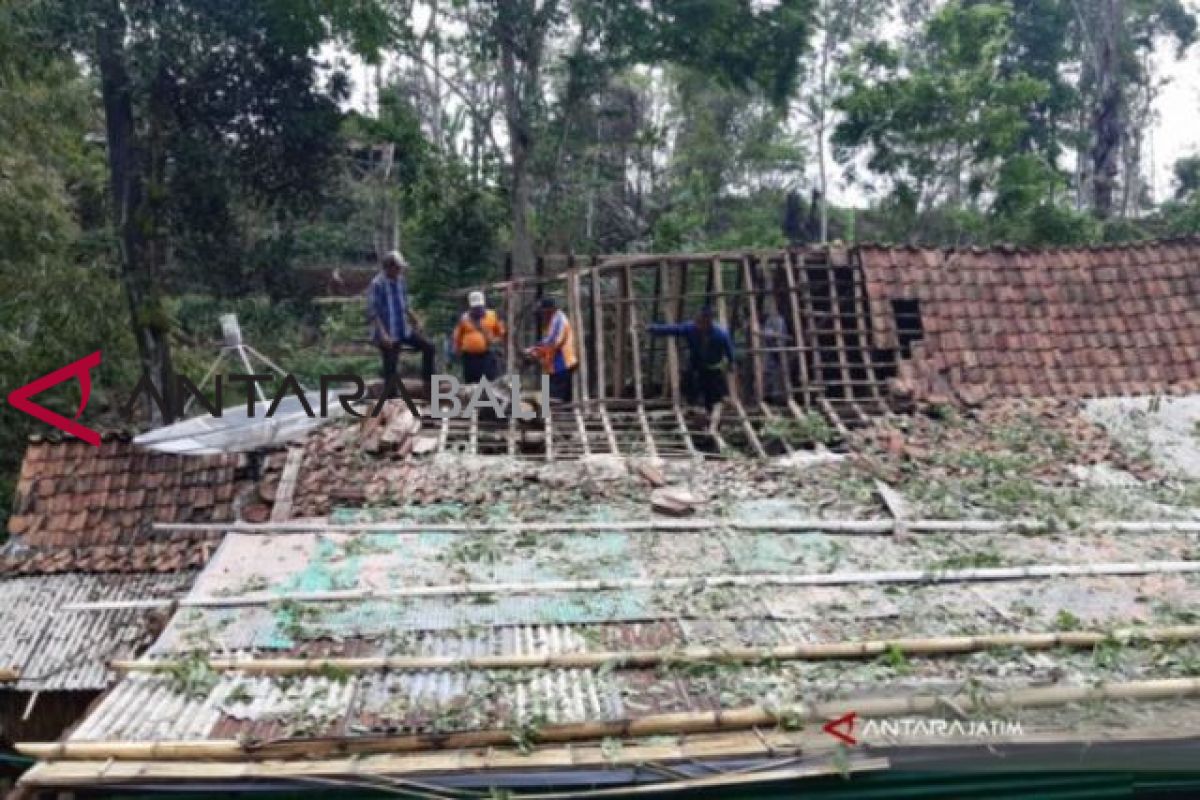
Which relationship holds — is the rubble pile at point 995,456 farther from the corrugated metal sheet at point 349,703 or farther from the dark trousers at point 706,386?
the corrugated metal sheet at point 349,703

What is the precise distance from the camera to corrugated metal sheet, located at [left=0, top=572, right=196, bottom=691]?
20.4ft

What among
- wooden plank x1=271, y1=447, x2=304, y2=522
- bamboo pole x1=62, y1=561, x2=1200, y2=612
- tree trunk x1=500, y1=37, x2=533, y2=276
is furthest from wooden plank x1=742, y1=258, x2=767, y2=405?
tree trunk x1=500, y1=37, x2=533, y2=276

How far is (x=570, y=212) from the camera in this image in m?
16.0

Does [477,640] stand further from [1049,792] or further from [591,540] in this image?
[1049,792]

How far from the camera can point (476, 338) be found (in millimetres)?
10344

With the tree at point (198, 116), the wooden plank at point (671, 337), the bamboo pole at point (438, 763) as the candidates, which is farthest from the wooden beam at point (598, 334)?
the bamboo pole at point (438, 763)

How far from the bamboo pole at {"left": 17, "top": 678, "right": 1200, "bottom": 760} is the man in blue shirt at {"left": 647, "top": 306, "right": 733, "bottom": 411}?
20.2 feet

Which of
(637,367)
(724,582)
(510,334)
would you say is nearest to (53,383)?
(510,334)

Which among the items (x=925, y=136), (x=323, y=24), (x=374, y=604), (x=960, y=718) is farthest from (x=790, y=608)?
(x=925, y=136)

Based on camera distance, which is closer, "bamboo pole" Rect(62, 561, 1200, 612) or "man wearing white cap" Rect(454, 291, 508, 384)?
"bamboo pole" Rect(62, 561, 1200, 612)

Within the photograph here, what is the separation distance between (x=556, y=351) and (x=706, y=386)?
5.54ft

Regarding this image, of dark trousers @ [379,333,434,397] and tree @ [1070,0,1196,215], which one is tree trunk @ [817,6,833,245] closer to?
tree @ [1070,0,1196,215]

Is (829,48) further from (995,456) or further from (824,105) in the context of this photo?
(995,456)

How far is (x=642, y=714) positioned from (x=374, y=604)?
1.83 m
